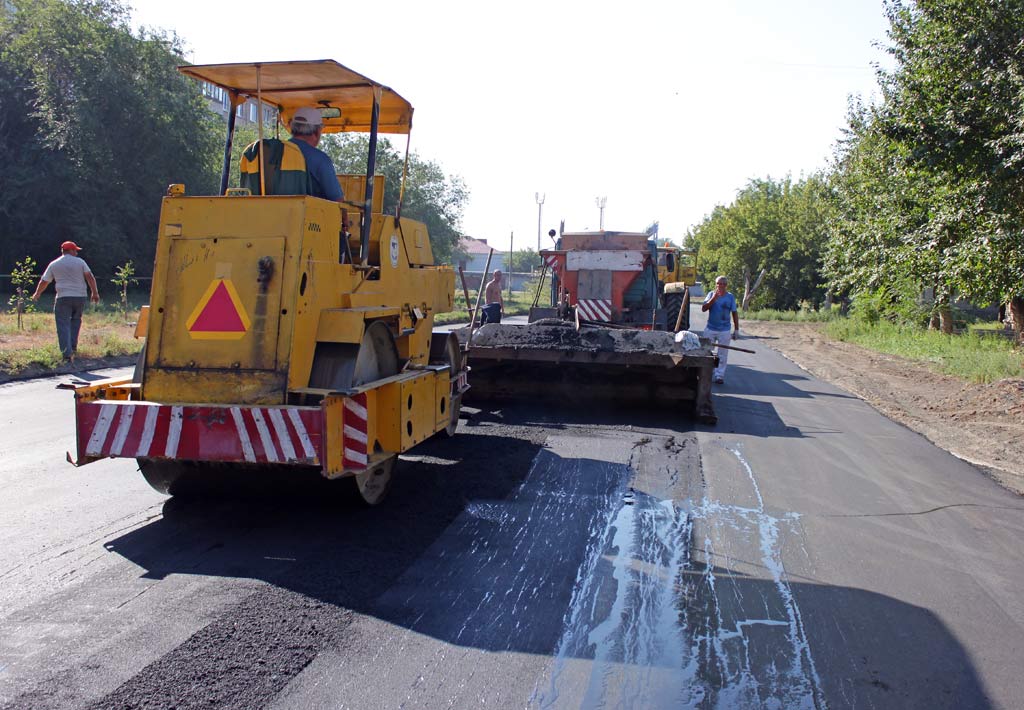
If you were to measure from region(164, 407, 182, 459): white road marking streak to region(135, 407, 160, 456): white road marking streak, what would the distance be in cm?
9

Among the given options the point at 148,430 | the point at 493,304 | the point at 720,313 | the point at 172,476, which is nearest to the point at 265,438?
the point at 148,430

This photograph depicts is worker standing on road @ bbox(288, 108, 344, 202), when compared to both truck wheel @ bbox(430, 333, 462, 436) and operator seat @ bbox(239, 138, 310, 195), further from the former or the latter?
truck wheel @ bbox(430, 333, 462, 436)

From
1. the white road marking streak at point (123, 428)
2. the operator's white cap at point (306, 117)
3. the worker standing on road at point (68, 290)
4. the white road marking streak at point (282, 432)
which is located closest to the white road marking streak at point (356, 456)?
the white road marking streak at point (282, 432)

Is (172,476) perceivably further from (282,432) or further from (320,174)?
(320,174)

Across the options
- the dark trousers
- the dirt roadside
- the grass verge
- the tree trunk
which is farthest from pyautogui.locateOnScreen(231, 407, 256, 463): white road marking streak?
the tree trunk

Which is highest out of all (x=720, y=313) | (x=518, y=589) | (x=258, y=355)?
(x=720, y=313)

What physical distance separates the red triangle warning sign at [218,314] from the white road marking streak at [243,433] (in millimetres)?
497

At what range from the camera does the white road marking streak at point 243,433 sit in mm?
4488

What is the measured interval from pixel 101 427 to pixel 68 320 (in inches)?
334

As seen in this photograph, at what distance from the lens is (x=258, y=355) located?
15.5 ft

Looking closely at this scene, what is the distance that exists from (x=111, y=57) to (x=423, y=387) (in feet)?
97.4

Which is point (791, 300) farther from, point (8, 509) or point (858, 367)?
point (8, 509)

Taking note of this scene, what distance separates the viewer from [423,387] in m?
5.90

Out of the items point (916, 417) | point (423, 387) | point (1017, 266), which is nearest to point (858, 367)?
point (1017, 266)
